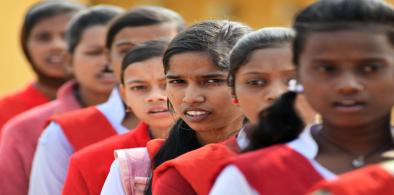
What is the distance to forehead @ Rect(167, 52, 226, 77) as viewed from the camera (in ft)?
13.1

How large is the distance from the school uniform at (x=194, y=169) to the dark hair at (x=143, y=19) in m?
1.77

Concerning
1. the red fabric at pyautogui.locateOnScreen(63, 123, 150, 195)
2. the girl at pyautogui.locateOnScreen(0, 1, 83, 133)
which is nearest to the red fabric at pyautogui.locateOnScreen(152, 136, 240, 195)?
the red fabric at pyautogui.locateOnScreen(63, 123, 150, 195)

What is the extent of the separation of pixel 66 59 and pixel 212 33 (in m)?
2.51

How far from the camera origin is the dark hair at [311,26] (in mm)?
2912

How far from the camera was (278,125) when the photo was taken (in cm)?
302

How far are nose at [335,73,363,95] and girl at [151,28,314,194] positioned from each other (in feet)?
2.36

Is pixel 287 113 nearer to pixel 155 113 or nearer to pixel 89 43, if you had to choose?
pixel 155 113

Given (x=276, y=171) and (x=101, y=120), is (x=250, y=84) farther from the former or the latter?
(x=101, y=120)

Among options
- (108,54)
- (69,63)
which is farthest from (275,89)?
(69,63)

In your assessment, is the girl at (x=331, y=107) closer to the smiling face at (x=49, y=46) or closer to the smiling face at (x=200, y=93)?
the smiling face at (x=200, y=93)

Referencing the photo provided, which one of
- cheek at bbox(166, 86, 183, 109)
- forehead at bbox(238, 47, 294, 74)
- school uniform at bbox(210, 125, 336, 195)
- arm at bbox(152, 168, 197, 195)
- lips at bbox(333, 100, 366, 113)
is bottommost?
arm at bbox(152, 168, 197, 195)

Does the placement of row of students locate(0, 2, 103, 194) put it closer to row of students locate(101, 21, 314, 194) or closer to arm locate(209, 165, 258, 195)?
row of students locate(101, 21, 314, 194)

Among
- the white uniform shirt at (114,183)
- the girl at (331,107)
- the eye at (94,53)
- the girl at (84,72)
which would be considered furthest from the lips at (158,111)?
the girl at (331,107)

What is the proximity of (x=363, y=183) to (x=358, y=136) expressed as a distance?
28cm
